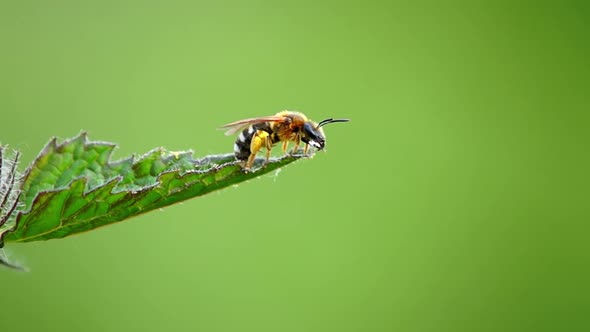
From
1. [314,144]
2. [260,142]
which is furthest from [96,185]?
[314,144]

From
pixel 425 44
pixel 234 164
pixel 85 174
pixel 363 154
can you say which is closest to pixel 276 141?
pixel 234 164

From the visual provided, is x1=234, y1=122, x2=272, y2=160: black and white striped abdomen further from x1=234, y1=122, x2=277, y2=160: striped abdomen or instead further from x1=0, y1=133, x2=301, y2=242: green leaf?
x1=0, y1=133, x2=301, y2=242: green leaf

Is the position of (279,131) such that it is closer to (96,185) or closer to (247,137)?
(247,137)

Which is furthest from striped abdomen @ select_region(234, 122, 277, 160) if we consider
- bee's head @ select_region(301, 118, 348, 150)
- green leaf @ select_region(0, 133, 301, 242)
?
green leaf @ select_region(0, 133, 301, 242)

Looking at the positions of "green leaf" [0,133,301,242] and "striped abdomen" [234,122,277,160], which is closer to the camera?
"green leaf" [0,133,301,242]

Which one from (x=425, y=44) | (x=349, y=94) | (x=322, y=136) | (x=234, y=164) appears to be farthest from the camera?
(x=425, y=44)

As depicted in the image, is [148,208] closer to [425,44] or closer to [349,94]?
[349,94]

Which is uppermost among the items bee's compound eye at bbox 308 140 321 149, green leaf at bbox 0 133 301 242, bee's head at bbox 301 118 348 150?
bee's head at bbox 301 118 348 150
